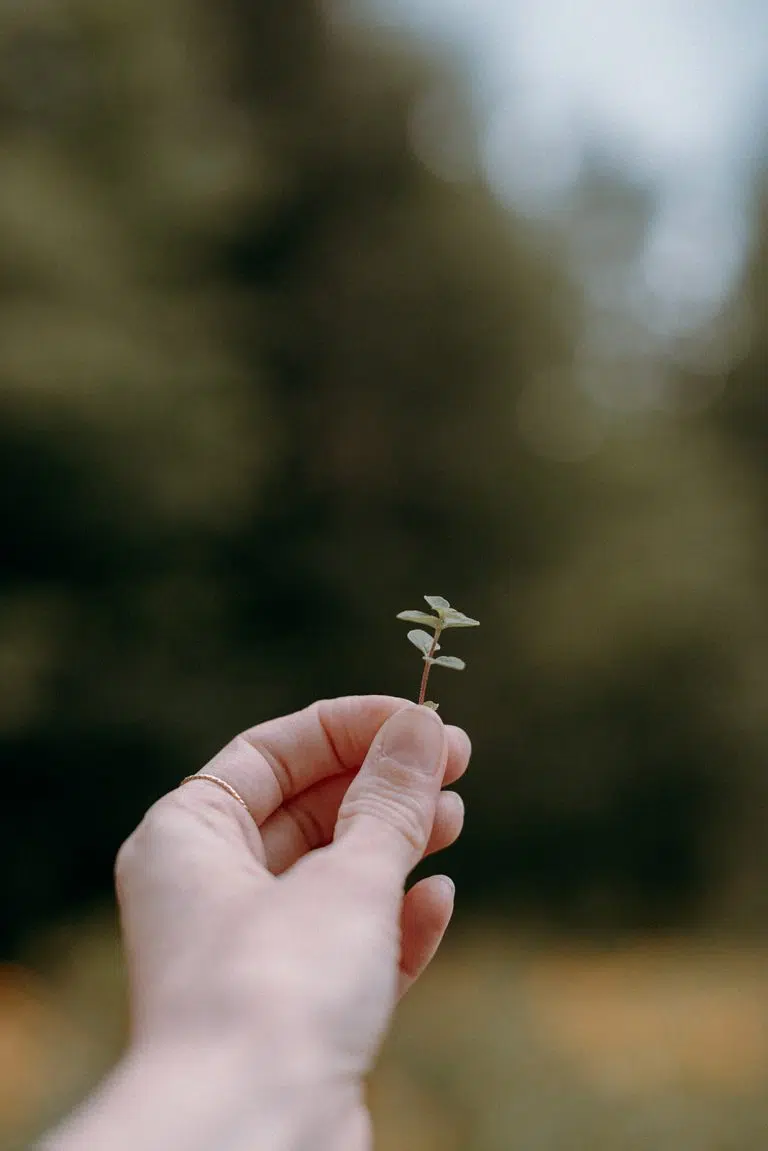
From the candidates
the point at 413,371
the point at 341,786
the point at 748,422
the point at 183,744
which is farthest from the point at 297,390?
the point at 341,786

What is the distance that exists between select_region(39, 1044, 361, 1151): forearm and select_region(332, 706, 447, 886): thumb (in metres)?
0.18

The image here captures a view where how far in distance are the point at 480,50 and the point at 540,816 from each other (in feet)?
7.09

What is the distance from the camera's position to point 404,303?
2.79 m

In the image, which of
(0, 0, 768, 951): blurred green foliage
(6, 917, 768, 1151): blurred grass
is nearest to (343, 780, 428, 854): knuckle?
(6, 917, 768, 1151): blurred grass

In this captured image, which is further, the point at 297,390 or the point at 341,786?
the point at 297,390

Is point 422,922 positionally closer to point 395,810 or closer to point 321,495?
point 395,810

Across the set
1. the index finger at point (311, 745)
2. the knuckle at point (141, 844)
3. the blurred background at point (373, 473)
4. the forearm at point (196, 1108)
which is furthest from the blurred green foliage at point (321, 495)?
the forearm at point (196, 1108)

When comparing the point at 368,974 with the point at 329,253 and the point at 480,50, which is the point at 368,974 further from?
the point at 480,50

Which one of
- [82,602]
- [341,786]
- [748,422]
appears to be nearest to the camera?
[341,786]

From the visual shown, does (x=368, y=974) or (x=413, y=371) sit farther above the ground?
(x=413, y=371)

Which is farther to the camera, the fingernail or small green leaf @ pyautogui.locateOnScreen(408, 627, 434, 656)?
small green leaf @ pyautogui.locateOnScreen(408, 627, 434, 656)

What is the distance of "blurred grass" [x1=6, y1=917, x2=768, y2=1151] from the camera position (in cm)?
201

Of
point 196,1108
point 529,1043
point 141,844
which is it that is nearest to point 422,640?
point 141,844

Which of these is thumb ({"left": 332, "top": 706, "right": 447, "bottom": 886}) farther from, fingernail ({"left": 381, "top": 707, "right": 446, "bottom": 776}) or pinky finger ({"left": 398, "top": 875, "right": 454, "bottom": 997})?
pinky finger ({"left": 398, "top": 875, "right": 454, "bottom": 997})
